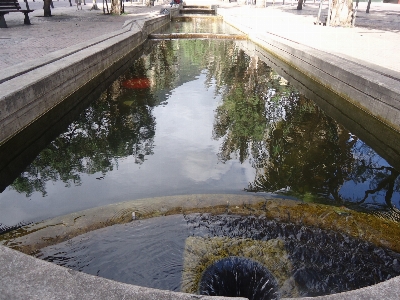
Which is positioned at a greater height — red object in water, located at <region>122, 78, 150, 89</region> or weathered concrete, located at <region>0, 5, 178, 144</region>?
weathered concrete, located at <region>0, 5, 178, 144</region>

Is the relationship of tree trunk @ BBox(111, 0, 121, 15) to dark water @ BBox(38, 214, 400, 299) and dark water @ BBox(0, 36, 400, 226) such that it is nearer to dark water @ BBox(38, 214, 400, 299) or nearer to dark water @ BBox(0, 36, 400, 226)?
dark water @ BBox(0, 36, 400, 226)

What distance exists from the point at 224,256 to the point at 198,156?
248 cm

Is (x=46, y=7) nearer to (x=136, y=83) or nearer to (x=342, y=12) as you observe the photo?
(x=136, y=83)

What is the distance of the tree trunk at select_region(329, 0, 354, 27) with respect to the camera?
51.8 feet

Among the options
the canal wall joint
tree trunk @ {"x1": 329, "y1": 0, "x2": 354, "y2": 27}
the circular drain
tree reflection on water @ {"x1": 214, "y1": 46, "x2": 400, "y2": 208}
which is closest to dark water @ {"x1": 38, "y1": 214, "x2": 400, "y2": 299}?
the circular drain

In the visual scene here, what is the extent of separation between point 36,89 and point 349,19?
15.2m

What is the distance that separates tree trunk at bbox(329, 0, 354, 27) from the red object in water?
36.7 feet

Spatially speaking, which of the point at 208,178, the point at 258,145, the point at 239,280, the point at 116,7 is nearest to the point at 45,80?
the point at 208,178

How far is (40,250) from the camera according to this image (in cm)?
349

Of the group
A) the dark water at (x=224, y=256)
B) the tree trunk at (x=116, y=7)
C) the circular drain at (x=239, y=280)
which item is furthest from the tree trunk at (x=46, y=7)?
the circular drain at (x=239, y=280)

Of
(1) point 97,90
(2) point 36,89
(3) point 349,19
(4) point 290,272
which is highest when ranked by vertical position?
(3) point 349,19

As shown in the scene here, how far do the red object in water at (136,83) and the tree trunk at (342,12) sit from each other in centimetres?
1120

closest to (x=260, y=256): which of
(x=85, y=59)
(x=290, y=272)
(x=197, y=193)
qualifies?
(x=290, y=272)

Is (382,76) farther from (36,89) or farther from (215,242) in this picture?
(36,89)
